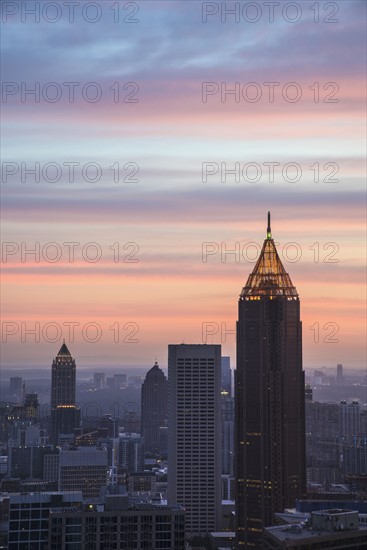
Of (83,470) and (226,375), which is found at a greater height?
(226,375)

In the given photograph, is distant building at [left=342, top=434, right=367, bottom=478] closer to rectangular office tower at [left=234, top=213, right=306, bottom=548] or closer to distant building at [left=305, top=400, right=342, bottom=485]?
distant building at [left=305, top=400, right=342, bottom=485]

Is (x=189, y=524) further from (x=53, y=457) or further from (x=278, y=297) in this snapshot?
(x=53, y=457)

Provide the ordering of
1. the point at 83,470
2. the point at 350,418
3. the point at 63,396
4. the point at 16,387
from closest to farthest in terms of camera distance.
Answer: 1. the point at 83,470
2. the point at 350,418
3. the point at 16,387
4. the point at 63,396

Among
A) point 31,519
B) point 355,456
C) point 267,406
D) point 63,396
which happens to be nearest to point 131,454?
point 63,396

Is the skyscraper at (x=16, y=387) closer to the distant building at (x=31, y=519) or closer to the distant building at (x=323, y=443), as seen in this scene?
the distant building at (x=323, y=443)

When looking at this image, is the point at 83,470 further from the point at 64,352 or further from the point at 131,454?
the point at 64,352

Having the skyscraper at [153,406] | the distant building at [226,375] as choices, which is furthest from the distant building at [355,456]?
the skyscraper at [153,406]
